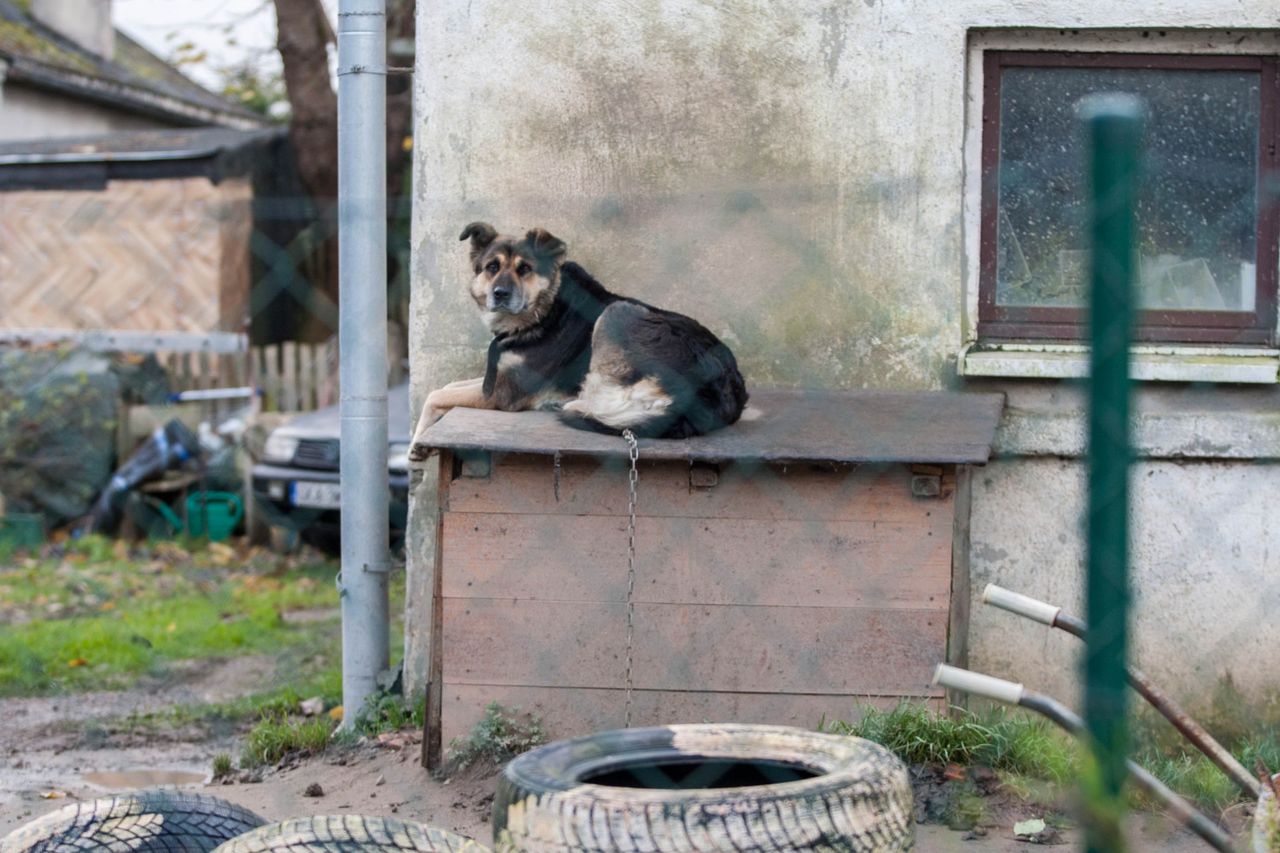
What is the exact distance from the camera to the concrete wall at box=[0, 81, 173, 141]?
16.8m

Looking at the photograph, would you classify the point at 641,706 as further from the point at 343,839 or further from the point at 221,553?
the point at 221,553

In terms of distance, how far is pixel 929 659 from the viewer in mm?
4230

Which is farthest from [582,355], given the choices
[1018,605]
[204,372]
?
[204,372]

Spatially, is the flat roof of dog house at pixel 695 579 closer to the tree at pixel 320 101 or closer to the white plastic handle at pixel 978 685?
the white plastic handle at pixel 978 685

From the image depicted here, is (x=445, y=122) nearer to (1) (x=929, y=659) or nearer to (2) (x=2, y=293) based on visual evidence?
(1) (x=929, y=659)

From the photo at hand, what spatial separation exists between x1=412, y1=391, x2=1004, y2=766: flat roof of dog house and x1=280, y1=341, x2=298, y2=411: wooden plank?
24.1ft

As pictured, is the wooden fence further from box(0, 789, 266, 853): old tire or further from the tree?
box(0, 789, 266, 853): old tire

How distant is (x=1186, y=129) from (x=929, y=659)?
2.19 meters

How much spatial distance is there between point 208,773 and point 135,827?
232 cm

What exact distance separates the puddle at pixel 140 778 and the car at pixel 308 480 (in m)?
3.95

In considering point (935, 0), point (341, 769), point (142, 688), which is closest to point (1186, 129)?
point (935, 0)

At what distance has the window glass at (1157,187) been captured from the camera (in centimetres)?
496

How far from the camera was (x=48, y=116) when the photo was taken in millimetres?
17594

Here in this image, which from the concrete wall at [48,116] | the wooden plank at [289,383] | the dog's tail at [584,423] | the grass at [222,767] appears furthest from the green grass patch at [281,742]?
the concrete wall at [48,116]
